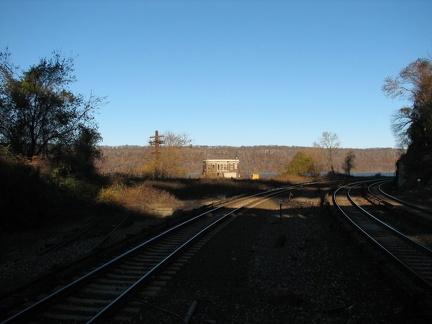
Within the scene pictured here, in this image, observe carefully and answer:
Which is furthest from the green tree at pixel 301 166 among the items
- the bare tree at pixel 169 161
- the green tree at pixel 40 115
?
the green tree at pixel 40 115

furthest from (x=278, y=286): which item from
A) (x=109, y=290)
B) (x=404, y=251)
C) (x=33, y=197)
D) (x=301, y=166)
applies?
(x=301, y=166)

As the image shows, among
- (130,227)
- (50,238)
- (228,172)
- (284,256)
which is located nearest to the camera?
(284,256)

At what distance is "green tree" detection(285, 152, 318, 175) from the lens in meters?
80.1

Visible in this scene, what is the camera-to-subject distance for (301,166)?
263 ft

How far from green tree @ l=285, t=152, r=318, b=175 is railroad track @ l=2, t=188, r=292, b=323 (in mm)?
71841

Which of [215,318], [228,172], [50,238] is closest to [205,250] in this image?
[215,318]

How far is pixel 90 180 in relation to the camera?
26.8 m

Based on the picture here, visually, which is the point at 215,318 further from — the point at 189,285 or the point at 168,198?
the point at 168,198

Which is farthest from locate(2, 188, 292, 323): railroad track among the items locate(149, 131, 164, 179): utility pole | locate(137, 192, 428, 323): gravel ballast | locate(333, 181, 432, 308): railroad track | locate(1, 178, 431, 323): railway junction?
locate(149, 131, 164, 179): utility pole

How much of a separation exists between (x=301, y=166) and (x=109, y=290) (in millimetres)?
76160

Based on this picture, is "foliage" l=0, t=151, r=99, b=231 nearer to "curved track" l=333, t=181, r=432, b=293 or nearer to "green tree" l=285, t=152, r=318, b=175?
"curved track" l=333, t=181, r=432, b=293

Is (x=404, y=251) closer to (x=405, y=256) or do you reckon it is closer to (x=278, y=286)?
(x=405, y=256)

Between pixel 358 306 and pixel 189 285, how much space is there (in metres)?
3.16

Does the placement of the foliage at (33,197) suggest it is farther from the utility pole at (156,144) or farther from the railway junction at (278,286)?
the utility pole at (156,144)
